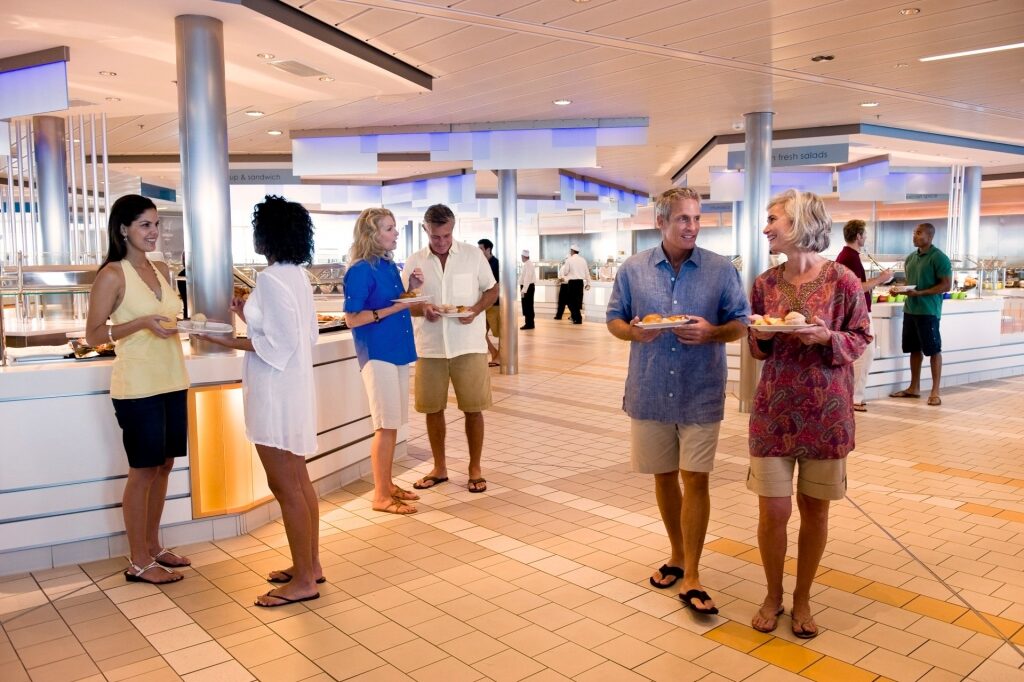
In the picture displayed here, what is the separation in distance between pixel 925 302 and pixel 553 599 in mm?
6573

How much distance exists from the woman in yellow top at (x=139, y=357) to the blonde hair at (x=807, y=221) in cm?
272

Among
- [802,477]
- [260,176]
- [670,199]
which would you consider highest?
[260,176]

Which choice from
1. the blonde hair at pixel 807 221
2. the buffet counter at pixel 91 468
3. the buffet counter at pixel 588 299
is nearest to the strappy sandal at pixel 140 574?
the buffet counter at pixel 91 468

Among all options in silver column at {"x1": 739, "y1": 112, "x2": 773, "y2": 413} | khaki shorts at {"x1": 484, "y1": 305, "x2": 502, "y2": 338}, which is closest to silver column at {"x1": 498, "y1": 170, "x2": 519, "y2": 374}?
khaki shorts at {"x1": 484, "y1": 305, "x2": 502, "y2": 338}

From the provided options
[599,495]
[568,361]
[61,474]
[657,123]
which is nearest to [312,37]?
[61,474]

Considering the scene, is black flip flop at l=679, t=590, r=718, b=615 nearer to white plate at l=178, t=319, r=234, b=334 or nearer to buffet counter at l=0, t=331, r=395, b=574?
white plate at l=178, t=319, r=234, b=334

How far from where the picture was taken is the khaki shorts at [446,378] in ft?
17.0

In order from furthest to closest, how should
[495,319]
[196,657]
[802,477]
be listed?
[495,319] → [802,477] → [196,657]

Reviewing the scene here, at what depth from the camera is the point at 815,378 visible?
3.07 metres

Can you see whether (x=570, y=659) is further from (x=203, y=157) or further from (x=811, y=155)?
(x=811, y=155)

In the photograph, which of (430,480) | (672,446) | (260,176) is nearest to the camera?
(672,446)

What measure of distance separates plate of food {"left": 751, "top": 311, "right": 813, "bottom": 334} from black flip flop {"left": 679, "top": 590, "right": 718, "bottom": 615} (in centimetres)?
115

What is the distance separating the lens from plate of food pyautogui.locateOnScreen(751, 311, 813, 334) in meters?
2.92

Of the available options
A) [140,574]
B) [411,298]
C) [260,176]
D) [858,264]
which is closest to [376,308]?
[411,298]
